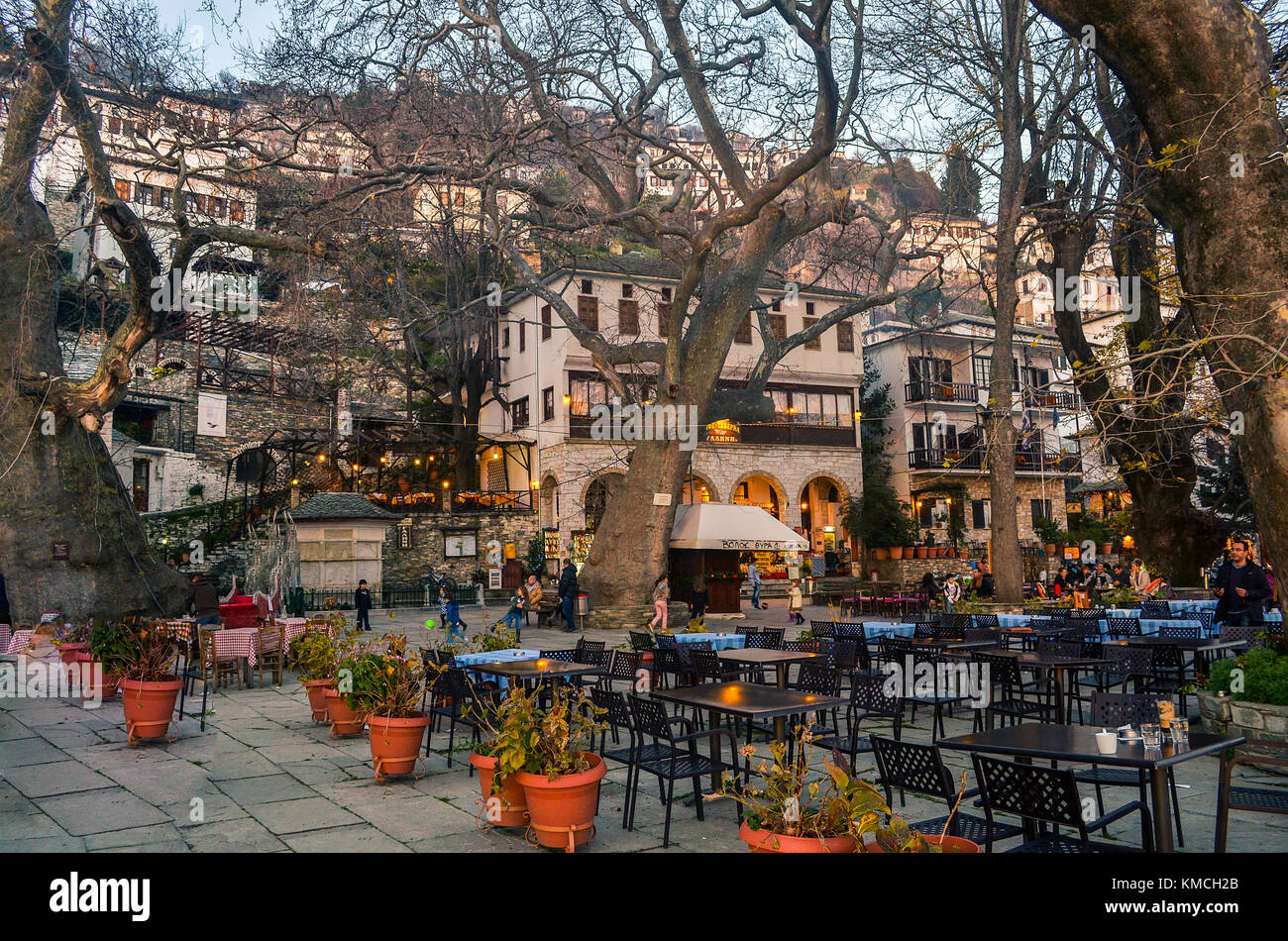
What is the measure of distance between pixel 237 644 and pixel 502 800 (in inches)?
312

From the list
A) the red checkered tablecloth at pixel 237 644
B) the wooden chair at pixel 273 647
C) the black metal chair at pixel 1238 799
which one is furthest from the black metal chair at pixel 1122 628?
the red checkered tablecloth at pixel 237 644

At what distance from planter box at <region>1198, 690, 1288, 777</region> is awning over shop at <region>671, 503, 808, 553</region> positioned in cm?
1201

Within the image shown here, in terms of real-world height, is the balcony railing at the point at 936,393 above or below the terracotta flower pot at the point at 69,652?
above

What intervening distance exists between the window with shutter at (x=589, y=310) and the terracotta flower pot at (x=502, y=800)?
97.5 feet

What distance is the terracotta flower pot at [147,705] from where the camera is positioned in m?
7.92

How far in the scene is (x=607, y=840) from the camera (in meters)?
5.37

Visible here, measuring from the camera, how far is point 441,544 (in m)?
31.0

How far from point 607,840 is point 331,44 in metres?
12.6

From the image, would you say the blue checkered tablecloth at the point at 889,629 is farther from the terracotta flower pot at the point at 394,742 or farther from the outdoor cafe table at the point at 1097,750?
the outdoor cafe table at the point at 1097,750

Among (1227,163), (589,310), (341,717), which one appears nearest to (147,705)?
(341,717)

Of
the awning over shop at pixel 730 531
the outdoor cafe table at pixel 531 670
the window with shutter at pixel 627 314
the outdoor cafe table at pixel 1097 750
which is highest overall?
the window with shutter at pixel 627 314

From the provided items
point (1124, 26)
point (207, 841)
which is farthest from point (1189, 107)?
point (207, 841)

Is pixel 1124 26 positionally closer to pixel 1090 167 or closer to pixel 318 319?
pixel 1090 167

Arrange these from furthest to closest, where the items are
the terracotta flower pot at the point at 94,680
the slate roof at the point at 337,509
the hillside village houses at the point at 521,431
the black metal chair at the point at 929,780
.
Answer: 1. the hillside village houses at the point at 521,431
2. the slate roof at the point at 337,509
3. the terracotta flower pot at the point at 94,680
4. the black metal chair at the point at 929,780
